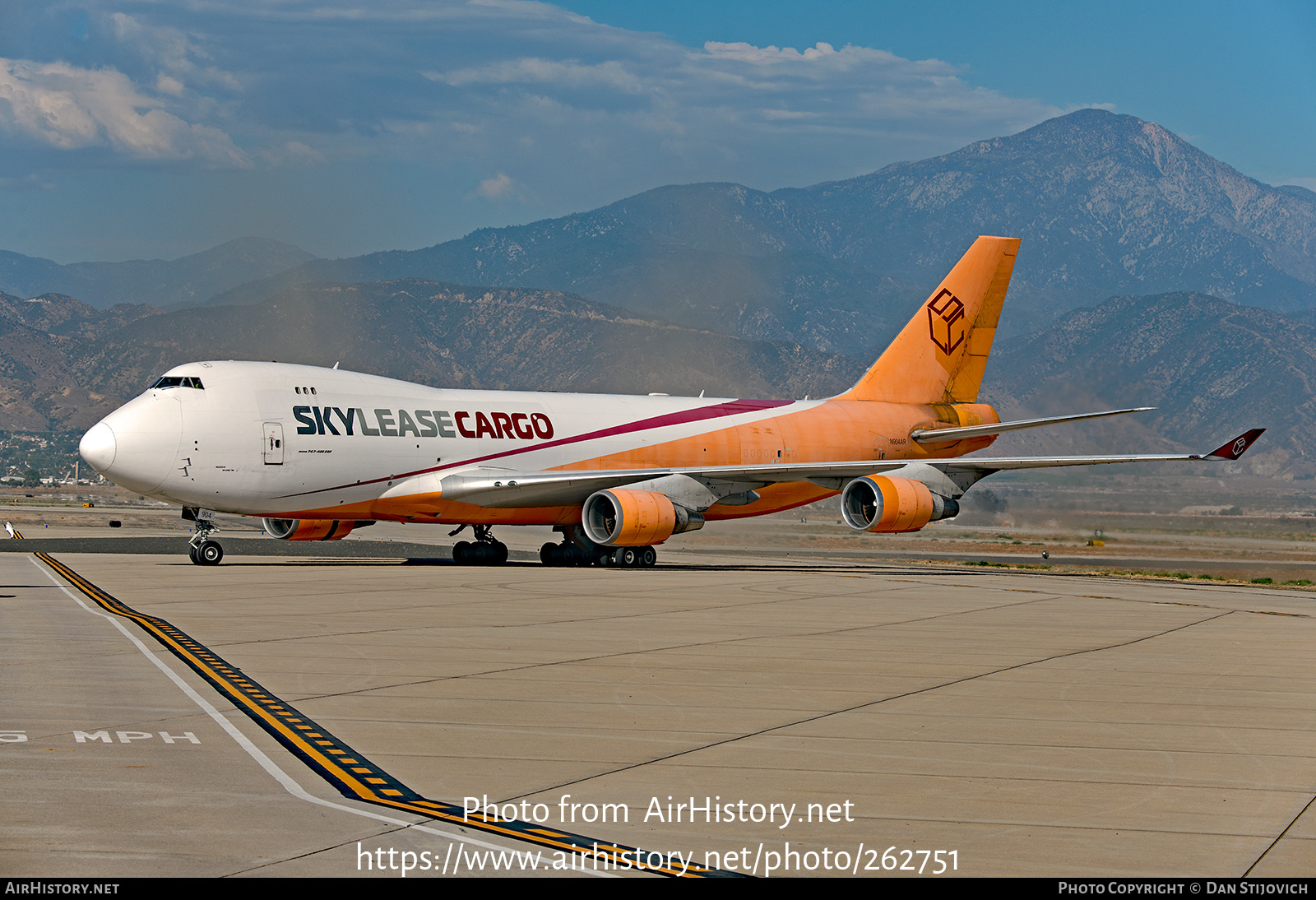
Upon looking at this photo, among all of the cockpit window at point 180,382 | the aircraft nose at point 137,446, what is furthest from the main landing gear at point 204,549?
the cockpit window at point 180,382

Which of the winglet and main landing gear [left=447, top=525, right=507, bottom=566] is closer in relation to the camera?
the winglet

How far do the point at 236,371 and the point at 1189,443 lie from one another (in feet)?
582

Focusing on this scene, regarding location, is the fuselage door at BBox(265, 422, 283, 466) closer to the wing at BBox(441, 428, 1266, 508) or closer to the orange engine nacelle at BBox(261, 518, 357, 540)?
the orange engine nacelle at BBox(261, 518, 357, 540)

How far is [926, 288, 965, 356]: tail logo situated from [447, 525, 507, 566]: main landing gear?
53.6 feet

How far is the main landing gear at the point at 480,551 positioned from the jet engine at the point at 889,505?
32.0 ft

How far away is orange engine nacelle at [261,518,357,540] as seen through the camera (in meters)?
33.8

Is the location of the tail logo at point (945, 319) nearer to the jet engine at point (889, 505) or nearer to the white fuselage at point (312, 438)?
the jet engine at point (889, 505)

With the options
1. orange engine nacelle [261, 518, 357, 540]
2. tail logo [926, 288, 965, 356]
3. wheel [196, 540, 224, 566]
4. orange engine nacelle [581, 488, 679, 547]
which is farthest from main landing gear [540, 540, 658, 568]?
tail logo [926, 288, 965, 356]

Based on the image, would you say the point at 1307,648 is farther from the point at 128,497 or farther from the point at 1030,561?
the point at 128,497

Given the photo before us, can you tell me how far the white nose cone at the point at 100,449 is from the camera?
28.3 m

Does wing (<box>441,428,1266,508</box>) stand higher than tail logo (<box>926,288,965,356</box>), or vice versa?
tail logo (<box>926,288,965,356</box>)

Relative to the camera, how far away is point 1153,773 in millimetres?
9406

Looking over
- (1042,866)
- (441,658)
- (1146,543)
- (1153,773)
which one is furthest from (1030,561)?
(1042,866)

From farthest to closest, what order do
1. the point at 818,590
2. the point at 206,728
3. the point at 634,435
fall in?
the point at 634,435 < the point at 818,590 < the point at 206,728
